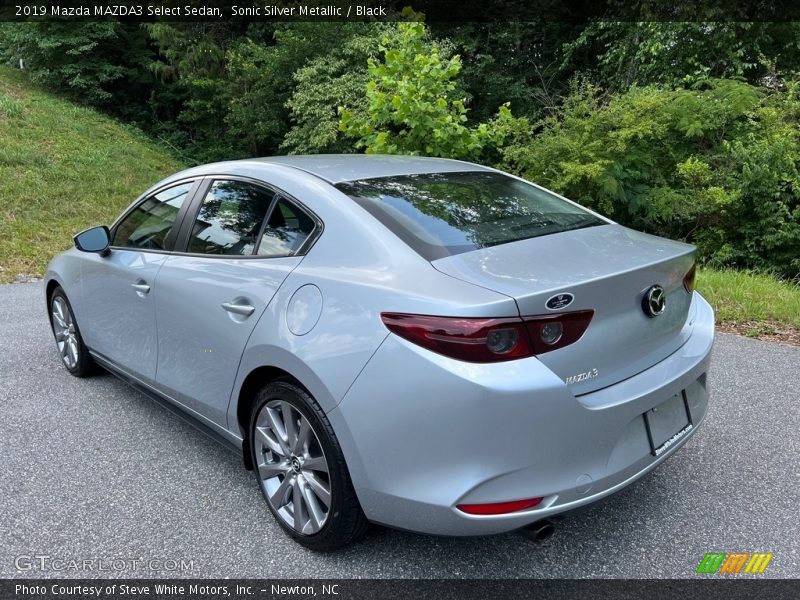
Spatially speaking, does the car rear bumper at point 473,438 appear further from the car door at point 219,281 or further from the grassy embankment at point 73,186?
the grassy embankment at point 73,186

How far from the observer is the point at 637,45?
43.7ft

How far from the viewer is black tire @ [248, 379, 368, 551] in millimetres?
2309

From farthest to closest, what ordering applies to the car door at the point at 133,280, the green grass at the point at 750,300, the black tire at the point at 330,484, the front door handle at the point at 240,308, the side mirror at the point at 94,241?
the green grass at the point at 750,300
the side mirror at the point at 94,241
the car door at the point at 133,280
the front door handle at the point at 240,308
the black tire at the point at 330,484

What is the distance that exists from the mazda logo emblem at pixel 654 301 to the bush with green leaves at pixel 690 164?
19.4ft

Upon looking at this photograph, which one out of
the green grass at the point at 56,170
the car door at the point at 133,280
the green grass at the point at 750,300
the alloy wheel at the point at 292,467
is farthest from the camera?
the green grass at the point at 56,170

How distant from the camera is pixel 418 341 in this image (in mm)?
2066

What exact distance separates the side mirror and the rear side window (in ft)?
4.64

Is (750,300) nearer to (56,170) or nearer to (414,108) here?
(414,108)

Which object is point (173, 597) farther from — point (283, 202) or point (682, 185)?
point (682, 185)

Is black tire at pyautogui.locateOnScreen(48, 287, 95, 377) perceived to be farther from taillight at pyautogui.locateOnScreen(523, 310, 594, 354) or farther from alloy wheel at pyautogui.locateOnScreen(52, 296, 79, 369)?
taillight at pyautogui.locateOnScreen(523, 310, 594, 354)

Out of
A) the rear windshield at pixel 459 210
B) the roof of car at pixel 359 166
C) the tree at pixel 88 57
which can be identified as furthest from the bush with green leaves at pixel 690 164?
the tree at pixel 88 57

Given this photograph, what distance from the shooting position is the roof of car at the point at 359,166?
9.67 ft

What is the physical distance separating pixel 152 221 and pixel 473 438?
2.44 m

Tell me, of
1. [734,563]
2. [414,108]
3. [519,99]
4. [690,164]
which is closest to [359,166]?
[734,563]
